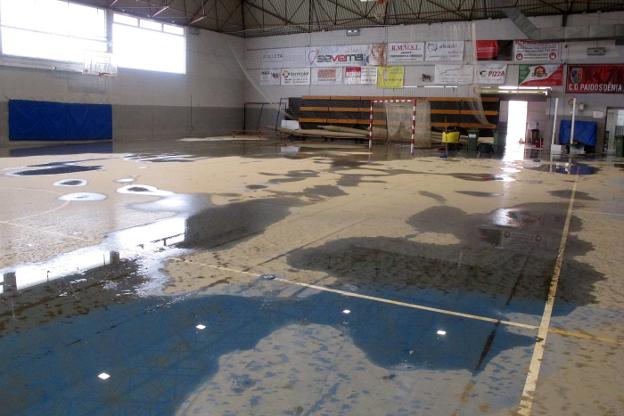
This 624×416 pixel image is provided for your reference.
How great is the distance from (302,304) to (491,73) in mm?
24466

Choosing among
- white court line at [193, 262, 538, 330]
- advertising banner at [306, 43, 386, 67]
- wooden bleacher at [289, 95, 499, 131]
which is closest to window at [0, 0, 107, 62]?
wooden bleacher at [289, 95, 499, 131]

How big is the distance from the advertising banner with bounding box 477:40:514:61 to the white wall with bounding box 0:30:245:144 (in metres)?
14.0

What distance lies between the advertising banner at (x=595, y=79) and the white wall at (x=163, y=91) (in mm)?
18137

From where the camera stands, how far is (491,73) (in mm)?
26391

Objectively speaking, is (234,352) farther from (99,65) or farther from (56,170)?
(99,65)

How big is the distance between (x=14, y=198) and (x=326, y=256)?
5854mm

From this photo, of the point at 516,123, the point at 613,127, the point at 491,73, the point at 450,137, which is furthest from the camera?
the point at 516,123

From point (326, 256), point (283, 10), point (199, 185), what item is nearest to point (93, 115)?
point (283, 10)

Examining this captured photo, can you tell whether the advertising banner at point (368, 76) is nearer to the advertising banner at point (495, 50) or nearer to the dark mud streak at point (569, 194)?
the advertising banner at point (495, 50)

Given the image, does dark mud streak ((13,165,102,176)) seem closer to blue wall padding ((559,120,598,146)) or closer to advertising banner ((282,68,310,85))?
advertising banner ((282,68,310,85))

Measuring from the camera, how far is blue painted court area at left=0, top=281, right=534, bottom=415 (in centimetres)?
304

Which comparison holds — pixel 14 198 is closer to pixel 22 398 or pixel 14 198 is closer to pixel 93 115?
pixel 22 398

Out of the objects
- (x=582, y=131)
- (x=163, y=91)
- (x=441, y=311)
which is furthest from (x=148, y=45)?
(x=441, y=311)

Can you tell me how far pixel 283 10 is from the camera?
3022cm
